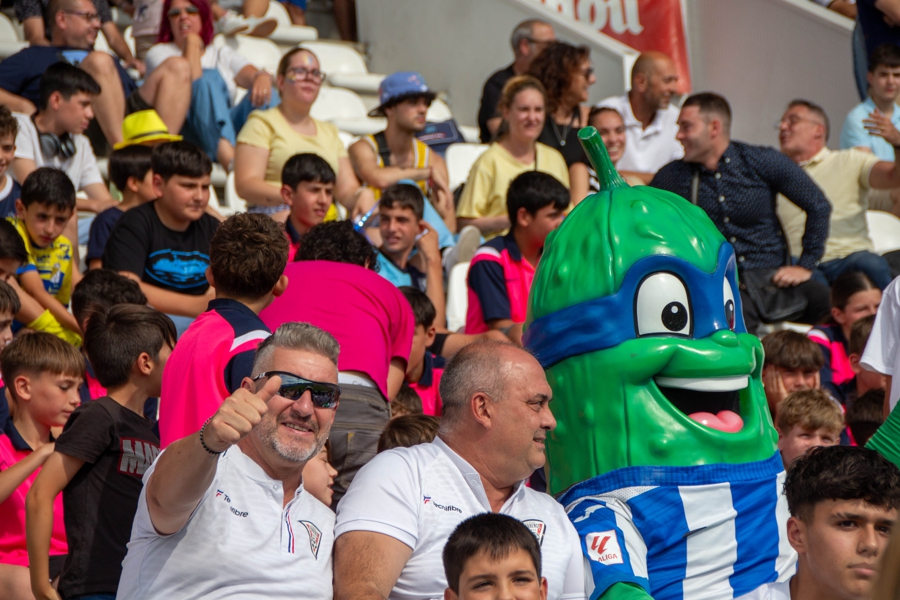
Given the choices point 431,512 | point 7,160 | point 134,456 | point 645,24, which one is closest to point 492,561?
point 431,512

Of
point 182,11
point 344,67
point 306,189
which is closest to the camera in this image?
point 306,189

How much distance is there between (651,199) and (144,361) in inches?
58.8

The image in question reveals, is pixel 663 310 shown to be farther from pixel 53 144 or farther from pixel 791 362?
pixel 53 144

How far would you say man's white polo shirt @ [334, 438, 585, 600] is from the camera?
2.61 m

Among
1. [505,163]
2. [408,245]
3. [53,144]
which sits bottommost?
[408,245]

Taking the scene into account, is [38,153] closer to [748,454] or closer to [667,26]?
[748,454]

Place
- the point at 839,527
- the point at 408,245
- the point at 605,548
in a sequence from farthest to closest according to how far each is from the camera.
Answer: the point at 408,245 → the point at 605,548 → the point at 839,527

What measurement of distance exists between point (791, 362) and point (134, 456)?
274 centimetres

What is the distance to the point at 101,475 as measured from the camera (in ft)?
10.1

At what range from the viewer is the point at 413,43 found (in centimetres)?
995

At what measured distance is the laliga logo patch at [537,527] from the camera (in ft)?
8.70

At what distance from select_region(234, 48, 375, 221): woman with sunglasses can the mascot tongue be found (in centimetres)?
334

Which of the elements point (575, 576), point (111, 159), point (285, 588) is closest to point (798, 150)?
point (111, 159)

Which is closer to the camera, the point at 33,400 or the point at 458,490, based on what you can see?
the point at 458,490
